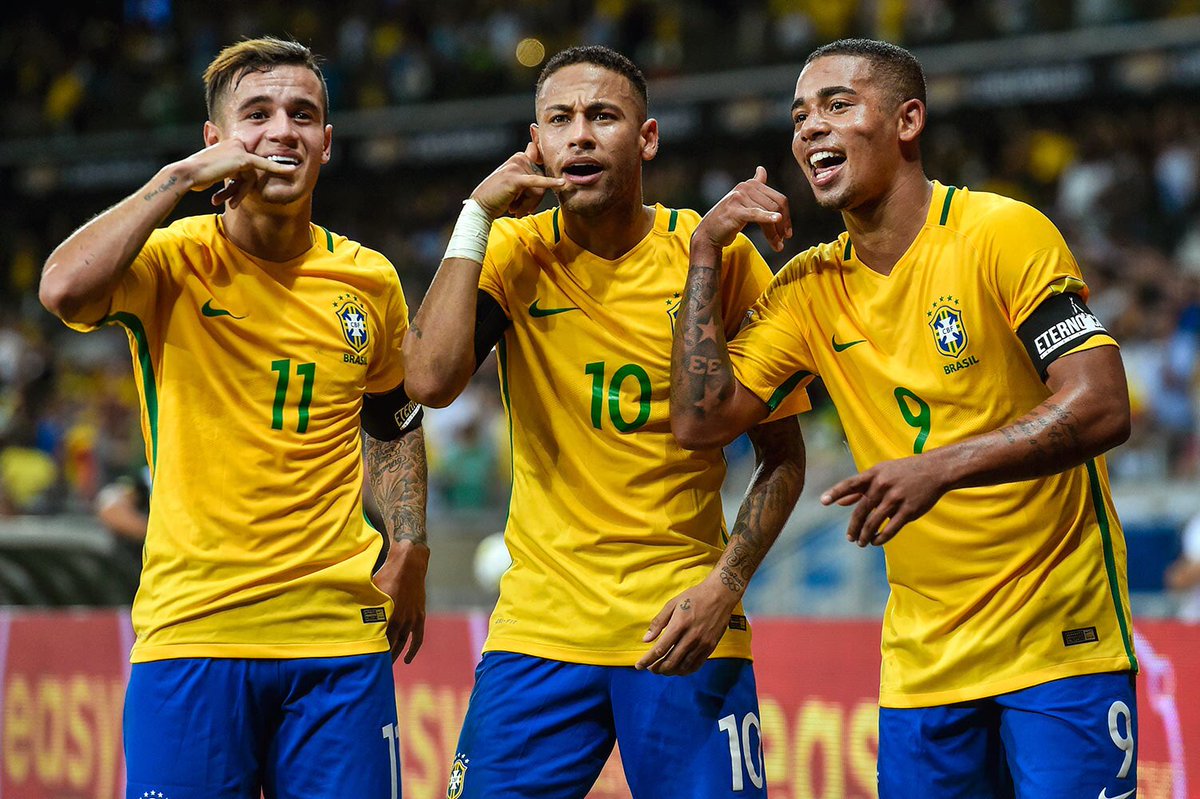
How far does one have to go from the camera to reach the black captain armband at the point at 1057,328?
364 cm

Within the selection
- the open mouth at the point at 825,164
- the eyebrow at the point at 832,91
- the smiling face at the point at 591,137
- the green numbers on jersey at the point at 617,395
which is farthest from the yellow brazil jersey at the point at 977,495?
the smiling face at the point at 591,137

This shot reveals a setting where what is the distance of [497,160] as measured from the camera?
2106 centimetres

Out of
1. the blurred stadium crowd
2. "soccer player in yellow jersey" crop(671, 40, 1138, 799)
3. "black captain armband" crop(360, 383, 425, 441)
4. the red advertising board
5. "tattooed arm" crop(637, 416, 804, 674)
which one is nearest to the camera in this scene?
"soccer player in yellow jersey" crop(671, 40, 1138, 799)

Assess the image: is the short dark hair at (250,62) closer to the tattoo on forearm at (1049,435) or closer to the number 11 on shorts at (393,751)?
the number 11 on shorts at (393,751)

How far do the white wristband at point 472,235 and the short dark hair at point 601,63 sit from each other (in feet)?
1.48

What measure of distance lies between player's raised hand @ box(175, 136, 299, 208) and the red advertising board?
313 centimetres

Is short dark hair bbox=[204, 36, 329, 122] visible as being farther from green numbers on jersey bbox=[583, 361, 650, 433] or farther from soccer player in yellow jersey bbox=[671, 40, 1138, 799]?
soccer player in yellow jersey bbox=[671, 40, 1138, 799]

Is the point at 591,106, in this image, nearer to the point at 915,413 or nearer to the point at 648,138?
the point at 648,138

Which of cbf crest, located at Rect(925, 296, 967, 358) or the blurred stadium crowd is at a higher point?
the blurred stadium crowd

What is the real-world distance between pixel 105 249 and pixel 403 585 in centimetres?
133

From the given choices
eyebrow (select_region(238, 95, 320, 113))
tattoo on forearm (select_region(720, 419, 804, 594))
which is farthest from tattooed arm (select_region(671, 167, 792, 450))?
eyebrow (select_region(238, 95, 320, 113))

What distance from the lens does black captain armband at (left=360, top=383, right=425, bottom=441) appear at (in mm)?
4598

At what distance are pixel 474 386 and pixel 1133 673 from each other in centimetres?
1185

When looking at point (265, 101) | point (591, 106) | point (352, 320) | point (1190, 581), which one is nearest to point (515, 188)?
point (591, 106)
